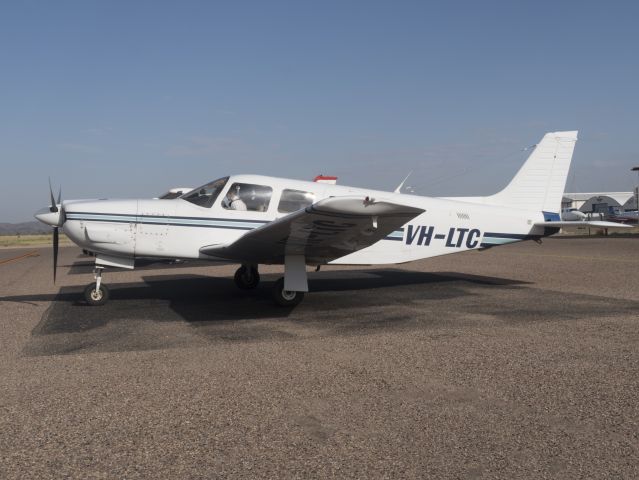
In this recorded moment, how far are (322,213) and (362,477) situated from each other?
4154 mm

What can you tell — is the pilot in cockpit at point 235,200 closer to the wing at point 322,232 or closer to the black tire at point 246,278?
the wing at point 322,232

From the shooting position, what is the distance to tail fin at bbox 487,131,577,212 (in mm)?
11289

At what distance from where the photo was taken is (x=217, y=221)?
904 centimetres

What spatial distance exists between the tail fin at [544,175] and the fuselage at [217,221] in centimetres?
194

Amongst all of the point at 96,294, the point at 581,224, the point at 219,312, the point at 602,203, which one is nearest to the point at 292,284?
the point at 219,312

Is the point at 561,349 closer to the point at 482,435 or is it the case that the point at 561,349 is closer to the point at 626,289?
the point at 482,435

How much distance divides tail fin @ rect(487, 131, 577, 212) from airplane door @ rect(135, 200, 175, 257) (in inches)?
278

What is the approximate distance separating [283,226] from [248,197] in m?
2.30

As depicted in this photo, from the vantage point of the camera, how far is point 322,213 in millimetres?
6605

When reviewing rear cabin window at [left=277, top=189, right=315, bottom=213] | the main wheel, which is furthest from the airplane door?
the main wheel

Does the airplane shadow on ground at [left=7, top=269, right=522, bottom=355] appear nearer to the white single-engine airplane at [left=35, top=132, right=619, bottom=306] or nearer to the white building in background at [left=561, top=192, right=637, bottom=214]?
the white single-engine airplane at [left=35, top=132, right=619, bottom=306]

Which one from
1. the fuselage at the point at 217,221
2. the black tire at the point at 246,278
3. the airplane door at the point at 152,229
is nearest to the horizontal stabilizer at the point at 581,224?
the fuselage at the point at 217,221

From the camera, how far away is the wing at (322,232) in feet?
21.1

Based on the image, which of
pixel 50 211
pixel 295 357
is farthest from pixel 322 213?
pixel 50 211
